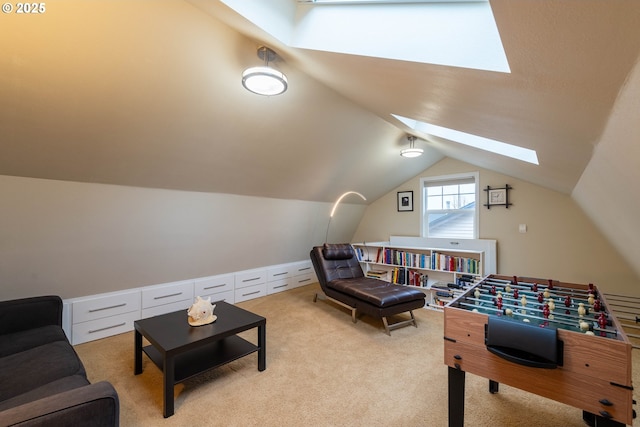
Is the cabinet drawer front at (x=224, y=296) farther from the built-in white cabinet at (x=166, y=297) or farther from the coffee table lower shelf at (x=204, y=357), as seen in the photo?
the coffee table lower shelf at (x=204, y=357)

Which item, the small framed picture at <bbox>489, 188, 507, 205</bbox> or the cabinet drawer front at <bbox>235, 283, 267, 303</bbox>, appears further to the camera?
the cabinet drawer front at <bbox>235, 283, 267, 303</bbox>

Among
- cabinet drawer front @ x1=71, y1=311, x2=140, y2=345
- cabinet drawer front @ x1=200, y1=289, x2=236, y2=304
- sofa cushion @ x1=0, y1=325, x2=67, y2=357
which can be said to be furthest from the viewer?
cabinet drawer front @ x1=200, y1=289, x2=236, y2=304

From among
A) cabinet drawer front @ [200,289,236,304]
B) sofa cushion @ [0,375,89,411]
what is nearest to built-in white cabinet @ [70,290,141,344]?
cabinet drawer front @ [200,289,236,304]

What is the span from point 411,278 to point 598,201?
2.45 meters

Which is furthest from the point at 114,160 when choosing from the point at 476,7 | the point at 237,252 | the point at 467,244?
the point at 467,244

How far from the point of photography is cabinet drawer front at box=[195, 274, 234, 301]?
12.3ft

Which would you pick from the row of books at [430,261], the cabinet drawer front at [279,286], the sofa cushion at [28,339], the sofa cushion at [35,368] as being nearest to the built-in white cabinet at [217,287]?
the cabinet drawer front at [279,286]

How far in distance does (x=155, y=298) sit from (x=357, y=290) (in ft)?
8.29

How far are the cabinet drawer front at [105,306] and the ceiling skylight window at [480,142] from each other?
358 centimetres

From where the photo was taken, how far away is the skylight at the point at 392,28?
102 centimetres

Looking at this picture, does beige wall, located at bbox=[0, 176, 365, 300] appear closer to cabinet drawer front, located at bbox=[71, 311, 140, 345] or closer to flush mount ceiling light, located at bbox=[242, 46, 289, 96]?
cabinet drawer front, located at bbox=[71, 311, 140, 345]

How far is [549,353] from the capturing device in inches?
48.2

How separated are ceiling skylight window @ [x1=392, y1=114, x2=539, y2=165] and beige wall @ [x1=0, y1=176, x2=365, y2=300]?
2131 mm

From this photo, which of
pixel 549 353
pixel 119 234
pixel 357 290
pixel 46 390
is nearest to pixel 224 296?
pixel 119 234
